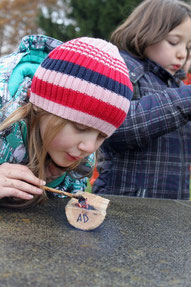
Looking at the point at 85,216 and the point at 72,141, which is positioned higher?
the point at 72,141

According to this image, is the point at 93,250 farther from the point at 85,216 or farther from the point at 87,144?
the point at 87,144

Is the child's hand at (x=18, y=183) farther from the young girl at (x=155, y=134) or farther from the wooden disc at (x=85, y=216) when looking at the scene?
the young girl at (x=155, y=134)

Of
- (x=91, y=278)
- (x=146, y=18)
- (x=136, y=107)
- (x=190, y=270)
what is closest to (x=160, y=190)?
(x=136, y=107)

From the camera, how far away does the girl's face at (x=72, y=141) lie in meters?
1.02

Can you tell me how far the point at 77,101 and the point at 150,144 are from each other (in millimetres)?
698

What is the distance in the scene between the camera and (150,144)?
1.65m

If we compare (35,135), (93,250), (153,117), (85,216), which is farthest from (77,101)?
(153,117)

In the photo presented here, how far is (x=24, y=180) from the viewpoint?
3.40ft

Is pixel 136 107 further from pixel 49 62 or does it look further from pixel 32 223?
pixel 32 223

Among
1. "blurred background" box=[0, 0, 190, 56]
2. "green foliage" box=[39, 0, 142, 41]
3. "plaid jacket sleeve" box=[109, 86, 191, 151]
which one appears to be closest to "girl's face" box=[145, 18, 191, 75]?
"plaid jacket sleeve" box=[109, 86, 191, 151]

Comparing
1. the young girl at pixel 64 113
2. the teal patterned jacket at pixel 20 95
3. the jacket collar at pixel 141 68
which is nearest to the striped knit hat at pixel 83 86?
the young girl at pixel 64 113

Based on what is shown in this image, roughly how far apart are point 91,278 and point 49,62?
671 mm

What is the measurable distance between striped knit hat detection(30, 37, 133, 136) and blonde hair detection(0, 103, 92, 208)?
0.03 metres

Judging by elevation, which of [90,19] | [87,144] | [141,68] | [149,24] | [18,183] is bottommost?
[18,183]
